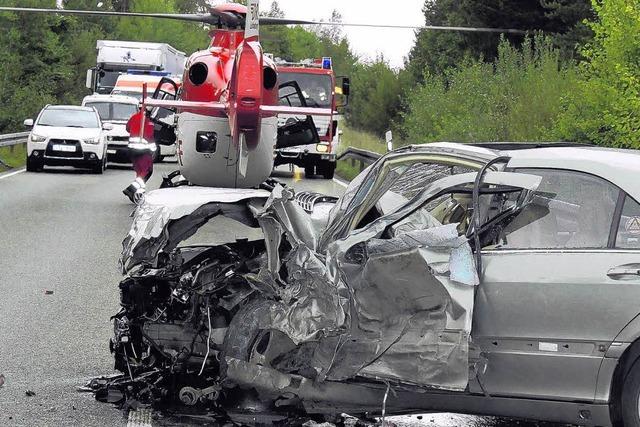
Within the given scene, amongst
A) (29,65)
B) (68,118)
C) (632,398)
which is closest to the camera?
(632,398)

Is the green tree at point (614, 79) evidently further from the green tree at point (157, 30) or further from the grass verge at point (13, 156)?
the green tree at point (157, 30)

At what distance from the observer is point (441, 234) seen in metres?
6.71

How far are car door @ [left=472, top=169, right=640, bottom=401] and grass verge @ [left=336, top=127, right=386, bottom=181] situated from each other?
2533 centimetres

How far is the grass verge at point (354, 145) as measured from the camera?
110 ft

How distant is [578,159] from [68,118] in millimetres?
26030

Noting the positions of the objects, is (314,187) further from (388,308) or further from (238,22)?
(388,308)

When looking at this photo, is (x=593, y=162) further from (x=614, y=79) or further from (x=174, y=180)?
(x=174, y=180)

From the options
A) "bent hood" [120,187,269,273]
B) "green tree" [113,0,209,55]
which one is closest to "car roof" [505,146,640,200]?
"bent hood" [120,187,269,273]

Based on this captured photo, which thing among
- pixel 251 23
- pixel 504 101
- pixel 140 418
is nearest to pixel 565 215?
pixel 140 418

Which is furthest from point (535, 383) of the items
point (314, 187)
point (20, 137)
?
point (20, 137)

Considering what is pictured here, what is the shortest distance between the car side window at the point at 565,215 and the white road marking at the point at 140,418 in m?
2.31

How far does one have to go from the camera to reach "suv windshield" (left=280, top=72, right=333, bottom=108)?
32.0m

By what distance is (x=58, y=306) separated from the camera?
1116 centimetres

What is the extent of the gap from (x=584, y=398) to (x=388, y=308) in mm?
1150
